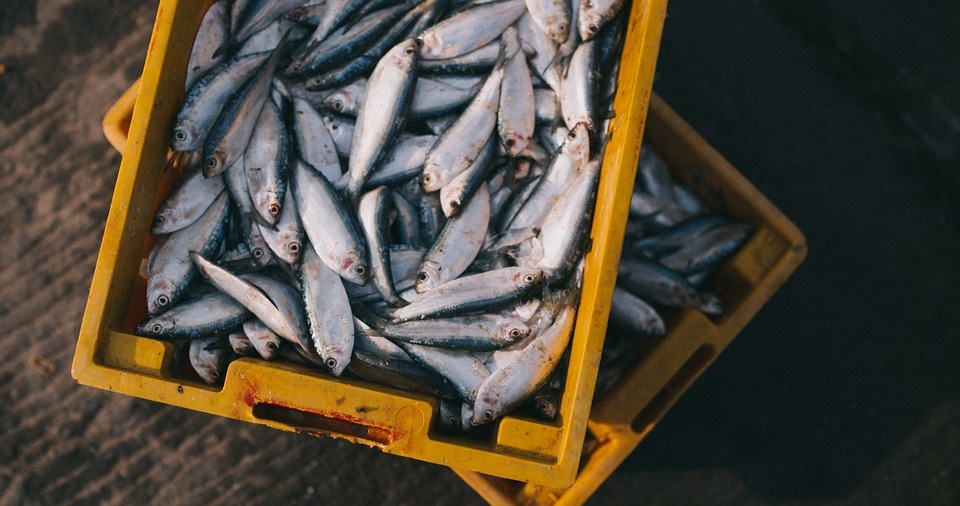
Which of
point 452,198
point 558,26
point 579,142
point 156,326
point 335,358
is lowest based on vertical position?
point 156,326

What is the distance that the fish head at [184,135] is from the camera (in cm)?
240

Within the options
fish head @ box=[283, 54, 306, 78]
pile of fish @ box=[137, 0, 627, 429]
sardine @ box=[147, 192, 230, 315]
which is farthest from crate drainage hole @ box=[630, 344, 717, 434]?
fish head @ box=[283, 54, 306, 78]

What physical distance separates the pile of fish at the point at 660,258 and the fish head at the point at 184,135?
1798 mm

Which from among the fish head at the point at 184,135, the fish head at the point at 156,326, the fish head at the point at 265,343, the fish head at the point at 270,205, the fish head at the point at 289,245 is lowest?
the fish head at the point at 156,326

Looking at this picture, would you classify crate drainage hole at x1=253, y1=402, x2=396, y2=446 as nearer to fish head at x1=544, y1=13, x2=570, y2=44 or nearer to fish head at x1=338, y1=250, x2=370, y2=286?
fish head at x1=338, y1=250, x2=370, y2=286

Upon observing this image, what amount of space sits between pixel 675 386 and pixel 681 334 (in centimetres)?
32

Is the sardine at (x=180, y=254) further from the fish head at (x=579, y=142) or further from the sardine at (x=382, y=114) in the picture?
the fish head at (x=579, y=142)

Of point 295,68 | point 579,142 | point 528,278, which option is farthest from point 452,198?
point 295,68

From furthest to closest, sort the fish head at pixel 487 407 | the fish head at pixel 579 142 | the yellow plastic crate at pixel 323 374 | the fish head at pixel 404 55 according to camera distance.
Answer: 1. the fish head at pixel 404 55
2. the fish head at pixel 579 142
3. the fish head at pixel 487 407
4. the yellow plastic crate at pixel 323 374

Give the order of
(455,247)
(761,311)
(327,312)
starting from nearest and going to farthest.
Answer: (327,312) → (455,247) → (761,311)

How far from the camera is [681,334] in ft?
8.74

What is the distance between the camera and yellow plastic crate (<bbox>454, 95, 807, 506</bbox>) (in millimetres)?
2682

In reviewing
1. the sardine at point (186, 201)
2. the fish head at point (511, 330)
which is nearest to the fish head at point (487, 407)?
the fish head at point (511, 330)

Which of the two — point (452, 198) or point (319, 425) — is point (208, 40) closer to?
point (452, 198)
